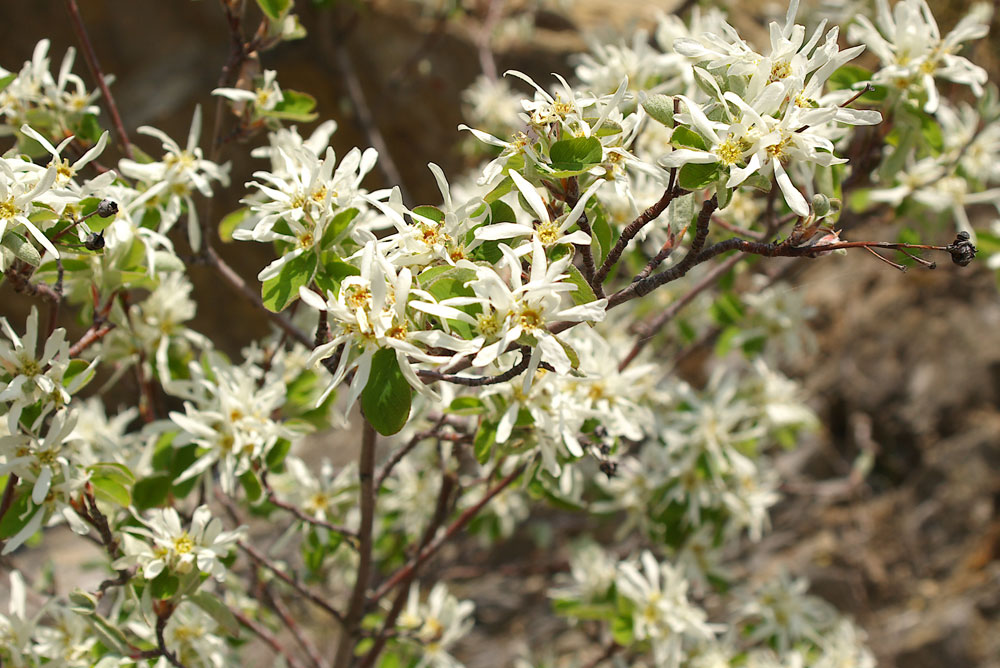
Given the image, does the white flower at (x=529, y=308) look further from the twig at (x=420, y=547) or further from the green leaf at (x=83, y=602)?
the green leaf at (x=83, y=602)

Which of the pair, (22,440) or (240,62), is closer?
(22,440)

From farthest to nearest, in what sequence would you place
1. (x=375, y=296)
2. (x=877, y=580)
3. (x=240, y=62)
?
(x=877, y=580) → (x=240, y=62) → (x=375, y=296)

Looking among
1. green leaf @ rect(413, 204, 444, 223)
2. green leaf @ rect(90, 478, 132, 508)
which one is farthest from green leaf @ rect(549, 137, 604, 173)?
green leaf @ rect(90, 478, 132, 508)

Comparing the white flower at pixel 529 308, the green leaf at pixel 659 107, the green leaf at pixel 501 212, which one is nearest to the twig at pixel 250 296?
the green leaf at pixel 501 212

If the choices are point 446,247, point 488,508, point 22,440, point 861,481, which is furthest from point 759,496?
point 22,440


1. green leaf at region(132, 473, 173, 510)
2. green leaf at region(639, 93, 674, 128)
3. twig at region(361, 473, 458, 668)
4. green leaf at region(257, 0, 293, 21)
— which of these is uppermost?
green leaf at region(257, 0, 293, 21)

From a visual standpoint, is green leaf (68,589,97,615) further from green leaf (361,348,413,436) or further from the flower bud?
the flower bud

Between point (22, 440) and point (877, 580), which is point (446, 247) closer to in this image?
point (22, 440)

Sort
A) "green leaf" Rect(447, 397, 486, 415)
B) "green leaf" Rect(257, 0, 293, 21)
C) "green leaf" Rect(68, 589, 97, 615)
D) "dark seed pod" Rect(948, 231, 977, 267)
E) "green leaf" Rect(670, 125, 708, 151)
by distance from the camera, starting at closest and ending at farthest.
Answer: "dark seed pod" Rect(948, 231, 977, 267)
"green leaf" Rect(670, 125, 708, 151)
"green leaf" Rect(68, 589, 97, 615)
"green leaf" Rect(447, 397, 486, 415)
"green leaf" Rect(257, 0, 293, 21)
